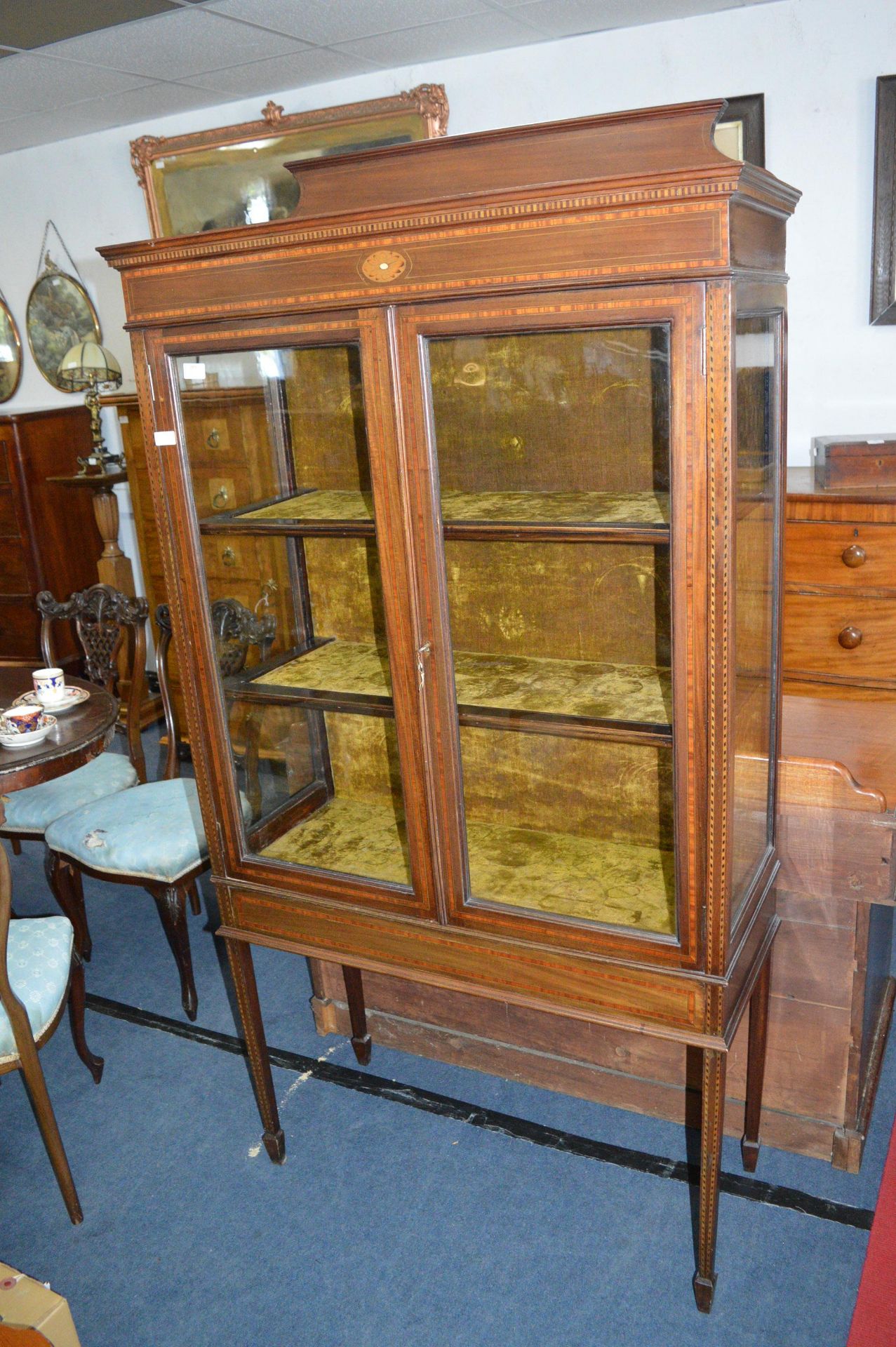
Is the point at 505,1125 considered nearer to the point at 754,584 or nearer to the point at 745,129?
the point at 754,584

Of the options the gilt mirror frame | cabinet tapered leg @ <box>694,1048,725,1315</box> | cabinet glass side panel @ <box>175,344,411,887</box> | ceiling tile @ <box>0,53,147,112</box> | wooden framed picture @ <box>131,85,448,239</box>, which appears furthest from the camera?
the gilt mirror frame

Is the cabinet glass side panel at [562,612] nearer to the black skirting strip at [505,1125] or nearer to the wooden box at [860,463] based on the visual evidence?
the black skirting strip at [505,1125]

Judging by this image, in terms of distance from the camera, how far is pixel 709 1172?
6.17 ft

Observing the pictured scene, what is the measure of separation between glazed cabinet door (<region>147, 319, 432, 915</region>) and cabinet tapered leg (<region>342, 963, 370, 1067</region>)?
64 cm

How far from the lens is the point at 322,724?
2.22 metres

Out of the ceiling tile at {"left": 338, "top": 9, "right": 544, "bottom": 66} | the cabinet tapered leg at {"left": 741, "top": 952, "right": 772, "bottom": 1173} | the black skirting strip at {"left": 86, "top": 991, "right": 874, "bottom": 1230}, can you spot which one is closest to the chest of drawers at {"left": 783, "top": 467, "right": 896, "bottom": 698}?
the cabinet tapered leg at {"left": 741, "top": 952, "right": 772, "bottom": 1173}

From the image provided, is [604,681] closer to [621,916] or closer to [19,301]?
[621,916]

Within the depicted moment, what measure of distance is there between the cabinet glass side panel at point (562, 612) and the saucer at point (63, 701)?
162cm

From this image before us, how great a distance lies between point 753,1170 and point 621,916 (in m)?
0.89

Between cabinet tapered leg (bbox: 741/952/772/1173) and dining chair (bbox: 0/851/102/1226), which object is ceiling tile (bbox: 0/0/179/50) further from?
cabinet tapered leg (bbox: 741/952/772/1173)

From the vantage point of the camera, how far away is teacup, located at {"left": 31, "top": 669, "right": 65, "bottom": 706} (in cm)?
309

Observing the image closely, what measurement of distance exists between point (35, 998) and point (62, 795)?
3.74ft

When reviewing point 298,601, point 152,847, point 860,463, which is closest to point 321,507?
point 298,601

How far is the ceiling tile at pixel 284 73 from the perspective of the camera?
3717mm
